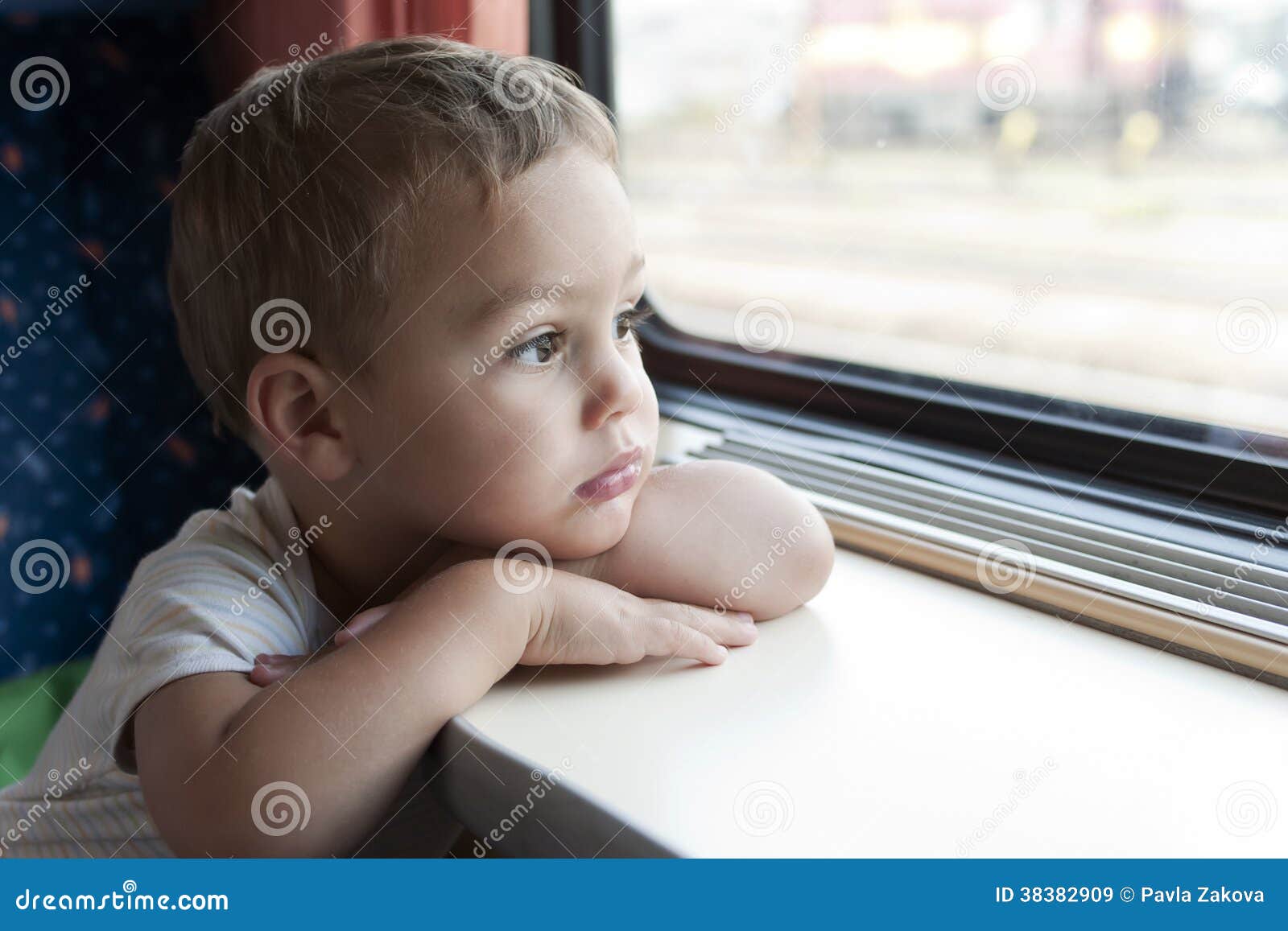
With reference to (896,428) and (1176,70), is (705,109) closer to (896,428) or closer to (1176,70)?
(896,428)

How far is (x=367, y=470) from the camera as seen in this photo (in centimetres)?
91

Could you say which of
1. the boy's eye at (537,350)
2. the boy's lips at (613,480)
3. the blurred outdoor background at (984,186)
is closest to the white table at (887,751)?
the boy's lips at (613,480)

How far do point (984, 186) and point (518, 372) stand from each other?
0.88m

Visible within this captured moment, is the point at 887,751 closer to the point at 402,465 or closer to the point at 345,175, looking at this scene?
the point at 402,465

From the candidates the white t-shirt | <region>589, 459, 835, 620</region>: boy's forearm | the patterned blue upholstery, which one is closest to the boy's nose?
<region>589, 459, 835, 620</region>: boy's forearm

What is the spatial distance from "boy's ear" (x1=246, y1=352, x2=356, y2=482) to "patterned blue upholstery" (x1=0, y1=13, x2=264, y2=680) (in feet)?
3.94

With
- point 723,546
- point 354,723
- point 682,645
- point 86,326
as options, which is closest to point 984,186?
point 723,546

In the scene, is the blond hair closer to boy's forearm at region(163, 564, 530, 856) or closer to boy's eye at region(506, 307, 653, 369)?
boy's eye at region(506, 307, 653, 369)

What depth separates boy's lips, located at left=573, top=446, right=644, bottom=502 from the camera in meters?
0.89

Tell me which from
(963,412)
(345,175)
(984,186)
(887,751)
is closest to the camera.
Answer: (887,751)

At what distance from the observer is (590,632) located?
85 cm

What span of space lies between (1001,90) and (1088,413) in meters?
0.45

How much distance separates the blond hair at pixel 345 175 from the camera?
83cm
